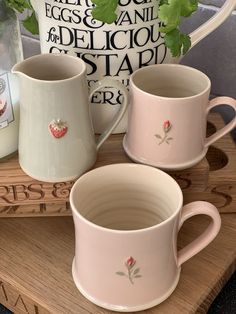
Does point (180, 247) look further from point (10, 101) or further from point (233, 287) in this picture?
point (10, 101)

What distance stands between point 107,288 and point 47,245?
10 centimetres

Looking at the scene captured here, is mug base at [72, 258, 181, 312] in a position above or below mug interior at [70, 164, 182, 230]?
below

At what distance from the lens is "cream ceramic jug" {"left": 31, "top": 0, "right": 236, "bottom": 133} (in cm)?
47

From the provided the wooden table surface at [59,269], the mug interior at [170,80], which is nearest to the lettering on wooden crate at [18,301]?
the wooden table surface at [59,269]

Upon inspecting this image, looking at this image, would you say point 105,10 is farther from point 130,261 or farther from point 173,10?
point 130,261

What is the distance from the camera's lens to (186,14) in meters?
0.46

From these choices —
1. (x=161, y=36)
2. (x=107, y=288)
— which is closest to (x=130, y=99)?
(x=161, y=36)

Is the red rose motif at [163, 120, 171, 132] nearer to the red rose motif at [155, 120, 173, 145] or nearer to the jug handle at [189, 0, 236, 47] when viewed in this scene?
the red rose motif at [155, 120, 173, 145]

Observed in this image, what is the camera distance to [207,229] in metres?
0.45

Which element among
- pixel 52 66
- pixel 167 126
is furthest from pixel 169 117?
pixel 52 66

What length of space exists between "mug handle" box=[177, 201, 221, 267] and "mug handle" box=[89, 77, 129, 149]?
111 mm

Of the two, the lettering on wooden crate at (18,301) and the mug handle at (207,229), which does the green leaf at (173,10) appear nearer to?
the mug handle at (207,229)

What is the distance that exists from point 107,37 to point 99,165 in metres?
0.12

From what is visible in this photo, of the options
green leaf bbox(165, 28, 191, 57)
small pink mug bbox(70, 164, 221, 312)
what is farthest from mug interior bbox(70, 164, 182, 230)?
green leaf bbox(165, 28, 191, 57)
